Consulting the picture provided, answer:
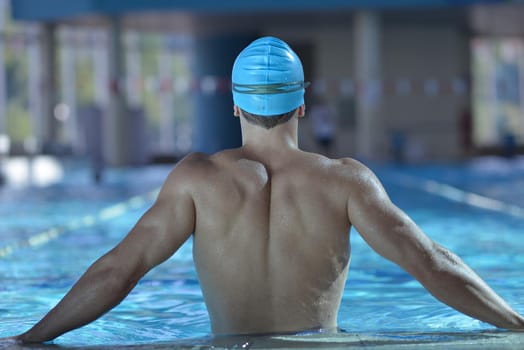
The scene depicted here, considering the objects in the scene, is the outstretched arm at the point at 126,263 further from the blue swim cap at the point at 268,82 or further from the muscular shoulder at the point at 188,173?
the blue swim cap at the point at 268,82

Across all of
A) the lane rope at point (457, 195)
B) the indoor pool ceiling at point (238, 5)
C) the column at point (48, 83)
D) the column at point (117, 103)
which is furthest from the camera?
the column at point (48, 83)

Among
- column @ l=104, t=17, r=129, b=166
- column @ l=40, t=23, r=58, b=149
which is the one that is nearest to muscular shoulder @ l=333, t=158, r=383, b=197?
column @ l=104, t=17, r=129, b=166

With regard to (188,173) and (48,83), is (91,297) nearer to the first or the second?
(188,173)

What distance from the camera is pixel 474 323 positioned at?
4.27m

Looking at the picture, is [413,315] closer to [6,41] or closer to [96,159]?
[96,159]

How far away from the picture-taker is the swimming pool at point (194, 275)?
4078mm

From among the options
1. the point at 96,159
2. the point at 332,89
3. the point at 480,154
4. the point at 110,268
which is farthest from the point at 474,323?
the point at 480,154

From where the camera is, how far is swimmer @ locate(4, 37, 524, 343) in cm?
290

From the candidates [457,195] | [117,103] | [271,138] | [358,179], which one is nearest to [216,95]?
[117,103]

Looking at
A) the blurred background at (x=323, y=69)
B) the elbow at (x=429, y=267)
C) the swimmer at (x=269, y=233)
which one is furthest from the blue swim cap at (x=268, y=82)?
the blurred background at (x=323, y=69)

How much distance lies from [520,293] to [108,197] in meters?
9.39

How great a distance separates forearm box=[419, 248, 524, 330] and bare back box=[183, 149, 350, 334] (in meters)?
0.28

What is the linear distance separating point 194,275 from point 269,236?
3529mm

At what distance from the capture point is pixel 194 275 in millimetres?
6379
